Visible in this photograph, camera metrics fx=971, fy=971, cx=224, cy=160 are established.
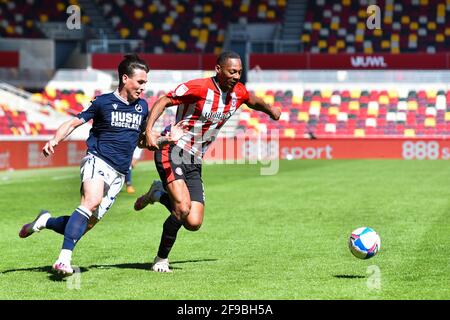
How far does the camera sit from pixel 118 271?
999 centimetres

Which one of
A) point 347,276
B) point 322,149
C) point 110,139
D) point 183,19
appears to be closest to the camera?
point 347,276

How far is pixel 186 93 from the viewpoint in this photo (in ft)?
32.8

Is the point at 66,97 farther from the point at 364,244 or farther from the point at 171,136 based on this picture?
the point at 364,244

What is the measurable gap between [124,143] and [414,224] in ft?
20.8

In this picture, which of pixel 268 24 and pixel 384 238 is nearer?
pixel 384 238

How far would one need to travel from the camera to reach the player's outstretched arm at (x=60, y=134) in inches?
360

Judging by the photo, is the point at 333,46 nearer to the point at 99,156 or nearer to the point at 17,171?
the point at 17,171

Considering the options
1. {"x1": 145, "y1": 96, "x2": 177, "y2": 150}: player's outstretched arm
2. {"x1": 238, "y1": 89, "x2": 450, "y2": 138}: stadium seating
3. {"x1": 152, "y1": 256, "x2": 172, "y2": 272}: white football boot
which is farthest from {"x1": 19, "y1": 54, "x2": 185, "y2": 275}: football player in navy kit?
{"x1": 238, "y1": 89, "x2": 450, "y2": 138}: stadium seating

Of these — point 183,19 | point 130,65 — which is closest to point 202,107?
point 130,65

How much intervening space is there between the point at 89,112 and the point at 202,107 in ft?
3.99

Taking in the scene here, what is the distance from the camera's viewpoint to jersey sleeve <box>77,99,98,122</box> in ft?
31.5

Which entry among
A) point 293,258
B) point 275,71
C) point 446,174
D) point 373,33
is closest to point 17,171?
point 446,174

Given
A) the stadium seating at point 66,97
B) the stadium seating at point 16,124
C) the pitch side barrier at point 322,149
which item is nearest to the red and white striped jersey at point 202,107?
the stadium seating at point 16,124

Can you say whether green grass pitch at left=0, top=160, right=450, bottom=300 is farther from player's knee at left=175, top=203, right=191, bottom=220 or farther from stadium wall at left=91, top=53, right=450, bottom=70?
stadium wall at left=91, top=53, right=450, bottom=70
